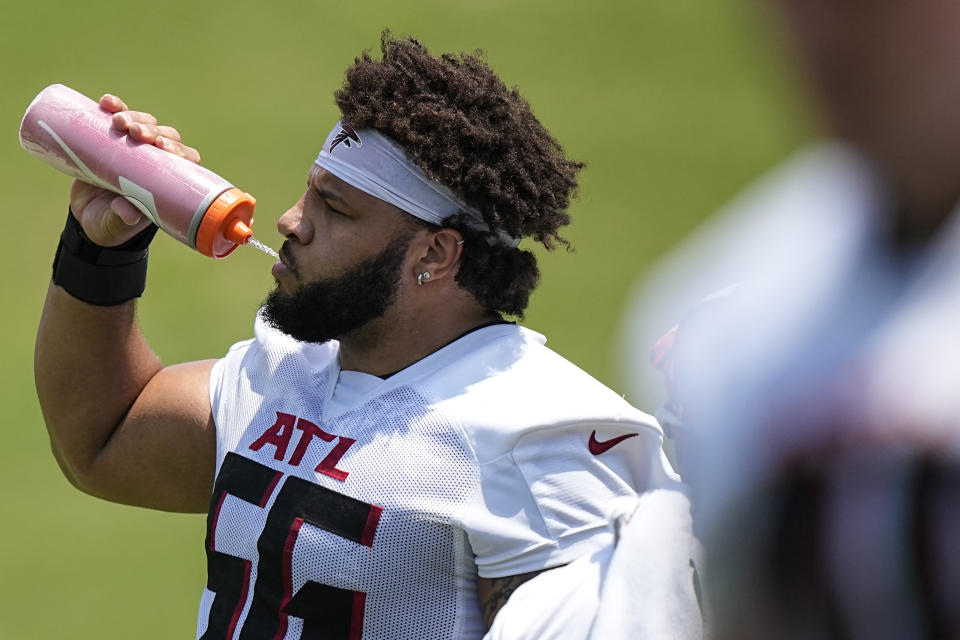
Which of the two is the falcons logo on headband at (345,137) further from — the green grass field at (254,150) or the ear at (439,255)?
the green grass field at (254,150)

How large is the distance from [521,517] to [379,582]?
270mm

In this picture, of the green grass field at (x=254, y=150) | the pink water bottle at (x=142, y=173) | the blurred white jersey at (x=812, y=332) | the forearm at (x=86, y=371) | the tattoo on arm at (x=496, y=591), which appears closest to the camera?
the blurred white jersey at (x=812, y=332)

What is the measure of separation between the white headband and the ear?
0.03 meters

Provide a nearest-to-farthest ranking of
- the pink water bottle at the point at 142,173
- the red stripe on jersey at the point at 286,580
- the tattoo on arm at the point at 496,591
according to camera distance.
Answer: the tattoo on arm at the point at 496,591 → the red stripe on jersey at the point at 286,580 → the pink water bottle at the point at 142,173

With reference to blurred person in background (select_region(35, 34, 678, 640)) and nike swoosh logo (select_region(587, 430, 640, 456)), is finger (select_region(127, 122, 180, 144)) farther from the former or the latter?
nike swoosh logo (select_region(587, 430, 640, 456))

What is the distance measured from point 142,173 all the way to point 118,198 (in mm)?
130

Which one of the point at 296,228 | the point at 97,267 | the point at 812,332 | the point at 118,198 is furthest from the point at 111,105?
the point at 812,332

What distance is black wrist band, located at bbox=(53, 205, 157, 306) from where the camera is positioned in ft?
7.98

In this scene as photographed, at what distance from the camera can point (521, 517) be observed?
2.00 m

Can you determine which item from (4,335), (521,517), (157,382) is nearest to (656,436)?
(521,517)

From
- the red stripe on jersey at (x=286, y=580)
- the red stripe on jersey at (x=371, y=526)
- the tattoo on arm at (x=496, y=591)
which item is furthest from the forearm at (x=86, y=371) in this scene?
the tattoo on arm at (x=496, y=591)

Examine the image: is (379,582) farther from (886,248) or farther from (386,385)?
(886,248)

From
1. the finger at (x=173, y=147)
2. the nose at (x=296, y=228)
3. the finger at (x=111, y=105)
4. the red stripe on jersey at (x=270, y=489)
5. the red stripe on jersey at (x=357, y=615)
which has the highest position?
the finger at (x=111, y=105)

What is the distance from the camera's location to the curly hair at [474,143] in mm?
2301
